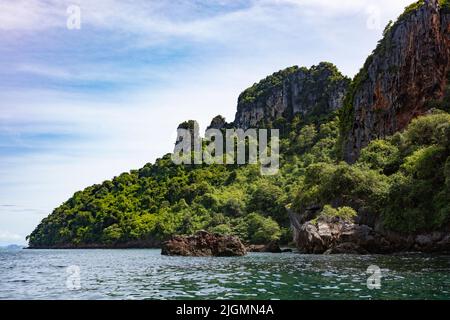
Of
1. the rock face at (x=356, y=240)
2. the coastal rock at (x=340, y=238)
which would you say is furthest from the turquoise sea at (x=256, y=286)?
the coastal rock at (x=340, y=238)

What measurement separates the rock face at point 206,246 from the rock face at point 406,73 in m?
40.8

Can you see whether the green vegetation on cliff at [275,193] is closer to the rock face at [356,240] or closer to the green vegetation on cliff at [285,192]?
the green vegetation on cliff at [285,192]

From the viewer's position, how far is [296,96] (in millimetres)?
182000

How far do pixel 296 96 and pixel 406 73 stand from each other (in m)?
96.8

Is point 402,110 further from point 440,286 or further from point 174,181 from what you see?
point 174,181

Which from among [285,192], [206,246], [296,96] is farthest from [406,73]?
[296,96]

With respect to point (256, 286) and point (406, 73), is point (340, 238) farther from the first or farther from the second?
point (406, 73)

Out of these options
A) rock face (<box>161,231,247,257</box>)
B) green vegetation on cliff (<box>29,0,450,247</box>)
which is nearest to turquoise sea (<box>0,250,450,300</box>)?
green vegetation on cliff (<box>29,0,450,247</box>)

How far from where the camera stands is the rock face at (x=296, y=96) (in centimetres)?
17012

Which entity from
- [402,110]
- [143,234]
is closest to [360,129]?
[402,110]

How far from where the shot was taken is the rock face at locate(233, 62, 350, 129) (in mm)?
170125

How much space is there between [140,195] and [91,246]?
23.5 meters

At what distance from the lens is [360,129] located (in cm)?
9344
